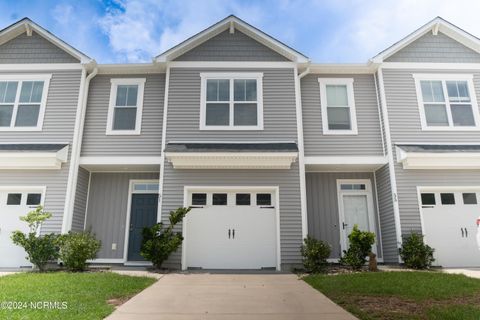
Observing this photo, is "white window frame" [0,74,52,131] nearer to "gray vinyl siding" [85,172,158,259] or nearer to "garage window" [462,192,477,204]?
"gray vinyl siding" [85,172,158,259]

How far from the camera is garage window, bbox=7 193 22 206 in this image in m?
11.1

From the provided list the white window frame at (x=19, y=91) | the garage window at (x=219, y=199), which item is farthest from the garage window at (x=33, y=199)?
the garage window at (x=219, y=199)

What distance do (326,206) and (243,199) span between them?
3068 millimetres

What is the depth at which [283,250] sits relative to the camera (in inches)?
402

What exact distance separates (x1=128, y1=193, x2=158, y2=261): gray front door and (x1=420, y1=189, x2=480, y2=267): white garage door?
880 centimetres

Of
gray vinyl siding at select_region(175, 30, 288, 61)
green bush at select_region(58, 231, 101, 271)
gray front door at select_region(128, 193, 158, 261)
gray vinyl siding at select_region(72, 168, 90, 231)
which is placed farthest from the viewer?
gray vinyl siding at select_region(175, 30, 288, 61)

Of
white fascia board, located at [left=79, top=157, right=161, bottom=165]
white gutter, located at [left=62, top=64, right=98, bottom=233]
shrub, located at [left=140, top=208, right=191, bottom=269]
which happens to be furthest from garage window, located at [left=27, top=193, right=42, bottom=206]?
shrub, located at [left=140, top=208, right=191, bottom=269]

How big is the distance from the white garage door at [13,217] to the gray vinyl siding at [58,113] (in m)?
1.70

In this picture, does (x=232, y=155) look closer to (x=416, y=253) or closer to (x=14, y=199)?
(x=416, y=253)

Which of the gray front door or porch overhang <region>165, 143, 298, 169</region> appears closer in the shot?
porch overhang <region>165, 143, 298, 169</region>

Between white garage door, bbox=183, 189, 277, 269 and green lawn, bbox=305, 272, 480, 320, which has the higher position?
white garage door, bbox=183, 189, 277, 269

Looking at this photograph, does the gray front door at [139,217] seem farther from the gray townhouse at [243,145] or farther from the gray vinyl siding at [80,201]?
the gray vinyl siding at [80,201]

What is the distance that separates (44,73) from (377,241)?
1259 centimetres

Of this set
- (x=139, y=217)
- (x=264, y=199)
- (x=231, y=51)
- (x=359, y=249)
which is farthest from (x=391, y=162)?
(x=139, y=217)
